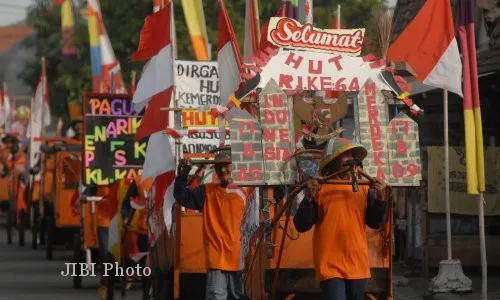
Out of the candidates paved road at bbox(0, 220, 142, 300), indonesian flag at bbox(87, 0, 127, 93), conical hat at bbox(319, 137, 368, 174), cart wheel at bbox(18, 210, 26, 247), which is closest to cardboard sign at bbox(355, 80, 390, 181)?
conical hat at bbox(319, 137, 368, 174)

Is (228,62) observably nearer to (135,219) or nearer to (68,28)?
(135,219)

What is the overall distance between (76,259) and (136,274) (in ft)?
12.9

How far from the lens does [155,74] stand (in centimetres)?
1516

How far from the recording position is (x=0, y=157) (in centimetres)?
3716

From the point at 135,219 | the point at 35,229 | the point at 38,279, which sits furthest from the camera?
the point at 35,229

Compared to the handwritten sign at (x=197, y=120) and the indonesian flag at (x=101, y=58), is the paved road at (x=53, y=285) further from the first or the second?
the handwritten sign at (x=197, y=120)

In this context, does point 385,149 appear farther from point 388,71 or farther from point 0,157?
point 0,157

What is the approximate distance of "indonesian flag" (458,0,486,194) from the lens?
49.6 feet

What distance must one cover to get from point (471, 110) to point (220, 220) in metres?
3.71

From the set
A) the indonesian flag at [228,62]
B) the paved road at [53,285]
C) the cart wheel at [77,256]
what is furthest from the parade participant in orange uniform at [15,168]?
the indonesian flag at [228,62]

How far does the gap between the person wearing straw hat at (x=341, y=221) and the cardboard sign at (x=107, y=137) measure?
9.02 m

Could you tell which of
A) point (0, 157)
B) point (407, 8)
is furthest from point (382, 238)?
point (0, 157)

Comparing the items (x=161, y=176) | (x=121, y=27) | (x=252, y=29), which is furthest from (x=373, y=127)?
(x=121, y=27)

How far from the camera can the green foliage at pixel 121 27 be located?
3453 cm
